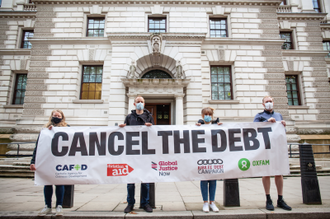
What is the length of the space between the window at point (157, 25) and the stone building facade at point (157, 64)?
79mm

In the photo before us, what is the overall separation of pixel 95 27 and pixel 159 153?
13.8 meters

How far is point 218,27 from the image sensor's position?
46.6ft

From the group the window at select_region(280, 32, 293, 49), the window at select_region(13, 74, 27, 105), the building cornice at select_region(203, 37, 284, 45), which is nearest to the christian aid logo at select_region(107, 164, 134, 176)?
the building cornice at select_region(203, 37, 284, 45)

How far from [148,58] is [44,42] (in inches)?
317

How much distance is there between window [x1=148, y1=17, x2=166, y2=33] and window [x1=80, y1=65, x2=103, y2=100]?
4990 millimetres

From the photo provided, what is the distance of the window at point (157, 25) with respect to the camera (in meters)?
13.9

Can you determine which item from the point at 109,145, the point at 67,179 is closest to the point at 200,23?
the point at 109,145

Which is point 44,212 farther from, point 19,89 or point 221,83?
point 19,89

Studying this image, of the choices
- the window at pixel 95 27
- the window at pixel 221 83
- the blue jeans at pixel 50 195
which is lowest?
the blue jeans at pixel 50 195

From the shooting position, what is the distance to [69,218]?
10.9 ft

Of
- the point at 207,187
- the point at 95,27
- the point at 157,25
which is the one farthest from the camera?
the point at 95,27

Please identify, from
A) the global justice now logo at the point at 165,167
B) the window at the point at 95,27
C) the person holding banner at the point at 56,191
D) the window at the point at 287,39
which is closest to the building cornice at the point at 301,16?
the window at the point at 287,39

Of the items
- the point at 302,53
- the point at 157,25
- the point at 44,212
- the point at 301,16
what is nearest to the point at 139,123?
the point at 44,212

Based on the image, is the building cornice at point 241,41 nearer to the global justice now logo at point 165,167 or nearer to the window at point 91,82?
the window at point 91,82
